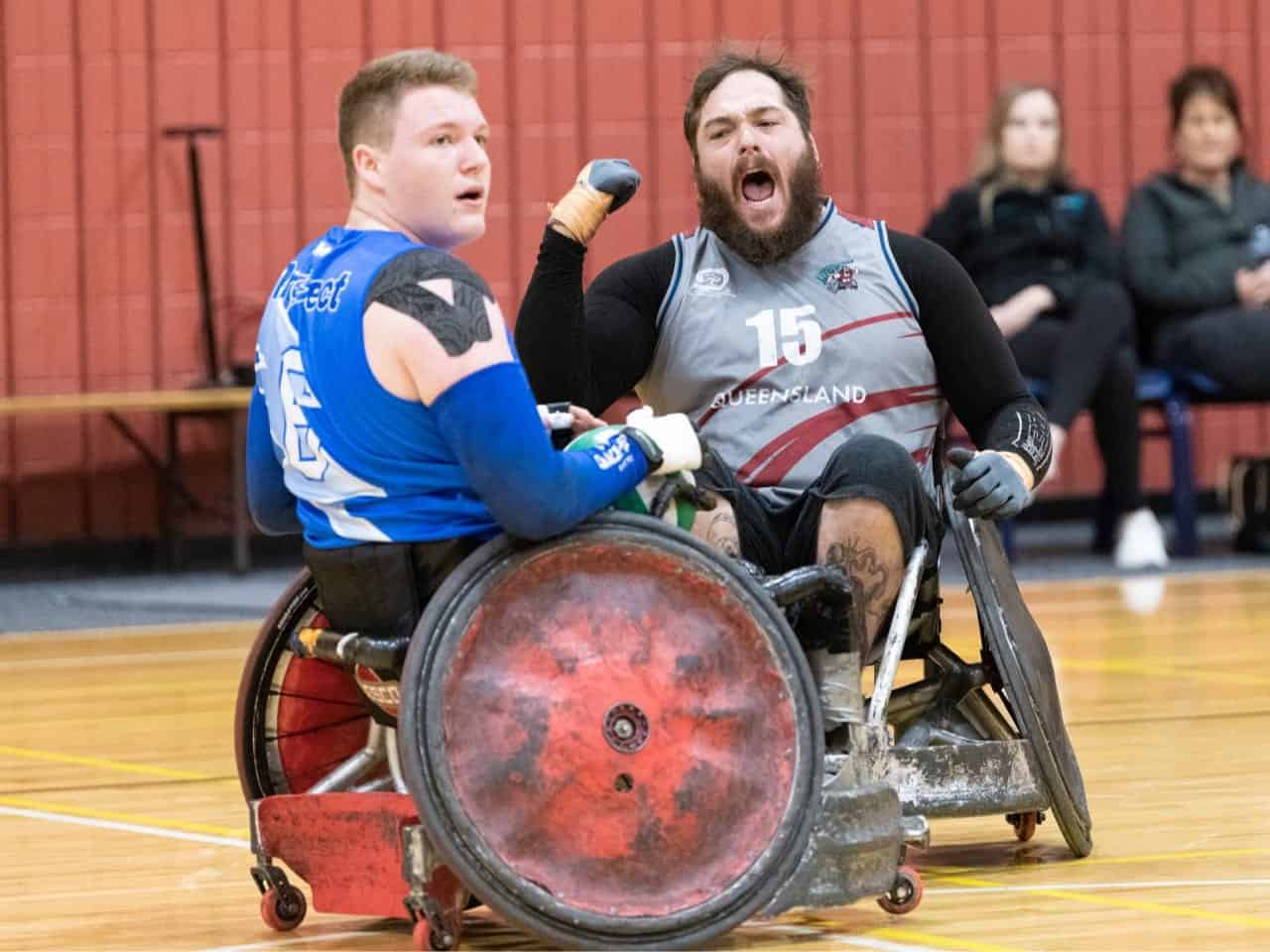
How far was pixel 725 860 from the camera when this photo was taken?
297 centimetres

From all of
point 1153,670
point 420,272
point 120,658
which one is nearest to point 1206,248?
point 1153,670

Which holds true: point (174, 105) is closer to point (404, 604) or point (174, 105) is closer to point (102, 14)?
point (102, 14)

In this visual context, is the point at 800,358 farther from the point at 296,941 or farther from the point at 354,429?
the point at 296,941

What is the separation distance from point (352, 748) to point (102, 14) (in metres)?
5.74

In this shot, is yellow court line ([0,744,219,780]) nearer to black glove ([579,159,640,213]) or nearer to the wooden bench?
black glove ([579,159,640,213])

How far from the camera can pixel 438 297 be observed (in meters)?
3.01

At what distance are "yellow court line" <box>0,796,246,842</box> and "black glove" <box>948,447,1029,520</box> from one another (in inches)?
51.1

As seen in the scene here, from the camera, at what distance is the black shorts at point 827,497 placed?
351 cm

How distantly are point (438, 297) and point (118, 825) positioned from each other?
1518mm

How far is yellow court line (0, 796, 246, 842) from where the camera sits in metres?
4.07

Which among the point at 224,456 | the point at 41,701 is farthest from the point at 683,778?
the point at 224,456

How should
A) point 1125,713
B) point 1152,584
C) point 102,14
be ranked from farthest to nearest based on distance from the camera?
point 102,14
point 1152,584
point 1125,713

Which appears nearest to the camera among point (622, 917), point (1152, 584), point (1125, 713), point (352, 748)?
point (622, 917)

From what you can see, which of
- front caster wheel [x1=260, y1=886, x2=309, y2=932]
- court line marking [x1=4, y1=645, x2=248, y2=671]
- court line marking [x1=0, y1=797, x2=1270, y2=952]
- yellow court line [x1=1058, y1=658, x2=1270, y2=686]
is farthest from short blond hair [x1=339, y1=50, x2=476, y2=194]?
court line marking [x1=4, y1=645, x2=248, y2=671]
